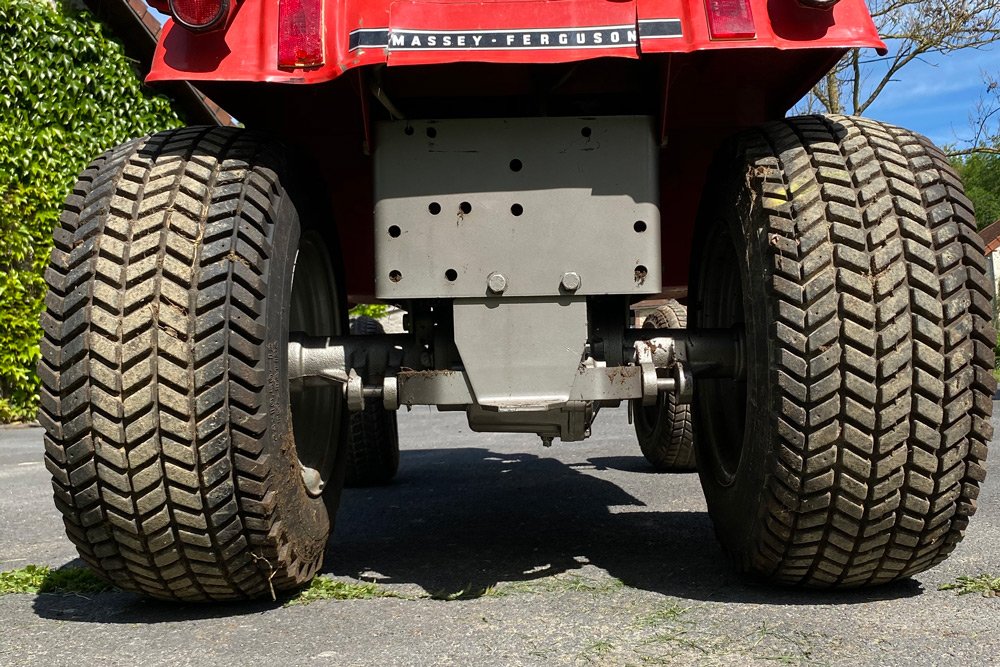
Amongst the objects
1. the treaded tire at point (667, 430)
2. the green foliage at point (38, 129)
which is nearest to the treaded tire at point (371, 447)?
Answer: the treaded tire at point (667, 430)

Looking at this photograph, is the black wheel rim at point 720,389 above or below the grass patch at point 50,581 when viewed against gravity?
above

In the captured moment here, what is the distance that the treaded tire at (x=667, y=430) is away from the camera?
18.5 ft

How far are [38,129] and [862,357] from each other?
10.4m

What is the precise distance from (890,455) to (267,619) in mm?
1755

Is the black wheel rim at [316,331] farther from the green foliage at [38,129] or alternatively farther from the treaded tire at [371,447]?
the green foliage at [38,129]

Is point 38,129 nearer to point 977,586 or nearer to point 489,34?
point 489,34

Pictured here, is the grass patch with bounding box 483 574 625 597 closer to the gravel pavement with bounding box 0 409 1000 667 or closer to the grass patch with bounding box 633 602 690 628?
the gravel pavement with bounding box 0 409 1000 667

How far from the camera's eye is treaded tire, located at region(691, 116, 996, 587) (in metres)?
2.51

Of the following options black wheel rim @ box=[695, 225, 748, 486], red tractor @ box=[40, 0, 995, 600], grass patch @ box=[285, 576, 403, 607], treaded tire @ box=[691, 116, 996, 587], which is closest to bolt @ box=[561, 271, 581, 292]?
red tractor @ box=[40, 0, 995, 600]

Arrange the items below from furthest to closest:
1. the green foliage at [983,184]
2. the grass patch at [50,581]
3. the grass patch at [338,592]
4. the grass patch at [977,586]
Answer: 1. the green foliage at [983,184]
2. the grass patch at [50,581]
3. the grass patch at [338,592]
4. the grass patch at [977,586]

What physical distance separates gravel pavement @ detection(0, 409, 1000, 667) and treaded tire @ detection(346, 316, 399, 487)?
1.21 meters

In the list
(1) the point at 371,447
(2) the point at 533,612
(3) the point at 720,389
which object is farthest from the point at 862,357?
(1) the point at 371,447

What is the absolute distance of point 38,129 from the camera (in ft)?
34.8

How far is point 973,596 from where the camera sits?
274 cm
